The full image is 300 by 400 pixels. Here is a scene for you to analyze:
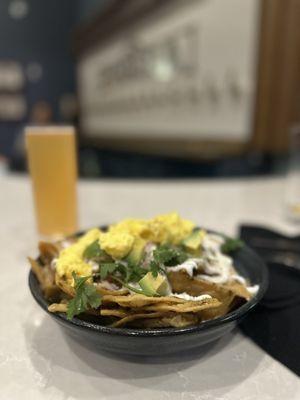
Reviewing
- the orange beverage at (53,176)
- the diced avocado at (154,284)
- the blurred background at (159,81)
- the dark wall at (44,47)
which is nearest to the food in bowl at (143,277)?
the diced avocado at (154,284)

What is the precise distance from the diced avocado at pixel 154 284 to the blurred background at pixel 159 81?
32.3 inches

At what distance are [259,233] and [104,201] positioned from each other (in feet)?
1.96

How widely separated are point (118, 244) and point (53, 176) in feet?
1.64

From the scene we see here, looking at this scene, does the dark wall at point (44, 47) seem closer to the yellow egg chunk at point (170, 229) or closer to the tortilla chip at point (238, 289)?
the yellow egg chunk at point (170, 229)

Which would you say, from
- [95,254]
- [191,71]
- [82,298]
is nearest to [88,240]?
[95,254]

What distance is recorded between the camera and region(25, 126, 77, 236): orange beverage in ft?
3.17

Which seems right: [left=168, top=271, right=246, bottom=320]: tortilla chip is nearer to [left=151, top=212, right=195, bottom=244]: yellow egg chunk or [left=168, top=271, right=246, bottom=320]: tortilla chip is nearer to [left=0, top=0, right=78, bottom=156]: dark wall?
[left=151, top=212, right=195, bottom=244]: yellow egg chunk

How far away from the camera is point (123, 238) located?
0.55m

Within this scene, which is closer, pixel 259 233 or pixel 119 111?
pixel 259 233

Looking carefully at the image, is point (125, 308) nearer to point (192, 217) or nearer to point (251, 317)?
point (251, 317)

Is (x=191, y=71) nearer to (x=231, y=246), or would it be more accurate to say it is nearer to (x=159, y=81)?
(x=159, y=81)

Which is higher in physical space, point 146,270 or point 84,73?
point 84,73

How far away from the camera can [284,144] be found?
8.11ft

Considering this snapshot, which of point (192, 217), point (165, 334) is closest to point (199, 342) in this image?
point (165, 334)
